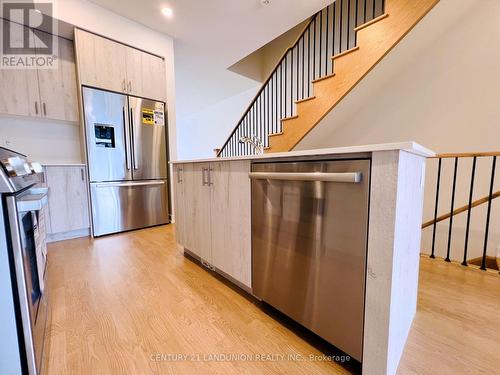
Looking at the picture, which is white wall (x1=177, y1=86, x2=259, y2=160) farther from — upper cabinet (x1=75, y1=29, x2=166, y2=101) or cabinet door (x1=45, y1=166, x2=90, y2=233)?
cabinet door (x1=45, y1=166, x2=90, y2=233)

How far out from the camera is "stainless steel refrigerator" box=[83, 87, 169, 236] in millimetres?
2531

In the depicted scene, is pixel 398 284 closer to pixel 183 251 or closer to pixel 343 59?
pixel 183 251

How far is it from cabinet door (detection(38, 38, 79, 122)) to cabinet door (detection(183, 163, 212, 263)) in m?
1.94

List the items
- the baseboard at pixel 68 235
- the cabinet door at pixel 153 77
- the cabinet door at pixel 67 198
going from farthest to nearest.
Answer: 1. the cabinet door at pixel 153 77
2. the baseboard at pixel 68 235
3. the cabinet door at pixel 67 198

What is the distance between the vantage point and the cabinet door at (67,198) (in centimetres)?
235

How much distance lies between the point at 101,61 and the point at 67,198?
1657 mm

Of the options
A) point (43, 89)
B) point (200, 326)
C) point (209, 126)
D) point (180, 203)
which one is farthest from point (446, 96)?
point (209, 126)

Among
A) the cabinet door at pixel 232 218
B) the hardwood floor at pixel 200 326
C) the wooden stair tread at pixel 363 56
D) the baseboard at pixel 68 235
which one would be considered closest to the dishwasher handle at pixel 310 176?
the cabinet door at pixel 232 218

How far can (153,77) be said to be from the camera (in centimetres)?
295

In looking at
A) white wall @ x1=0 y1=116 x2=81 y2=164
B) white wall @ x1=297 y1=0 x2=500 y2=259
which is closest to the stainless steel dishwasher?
white wall @ x1=297 y1=0 x2=500 y2=259

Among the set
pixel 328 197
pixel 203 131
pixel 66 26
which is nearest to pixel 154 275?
pixel 328 197

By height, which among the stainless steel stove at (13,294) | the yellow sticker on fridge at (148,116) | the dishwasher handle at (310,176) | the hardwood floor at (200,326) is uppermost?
the yellow sticker on fridge at (148,116)

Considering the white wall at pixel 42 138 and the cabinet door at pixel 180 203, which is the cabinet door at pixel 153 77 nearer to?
the white wall at pixel 42 138

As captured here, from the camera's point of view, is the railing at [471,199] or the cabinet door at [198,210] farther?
the railing at [471,199]
